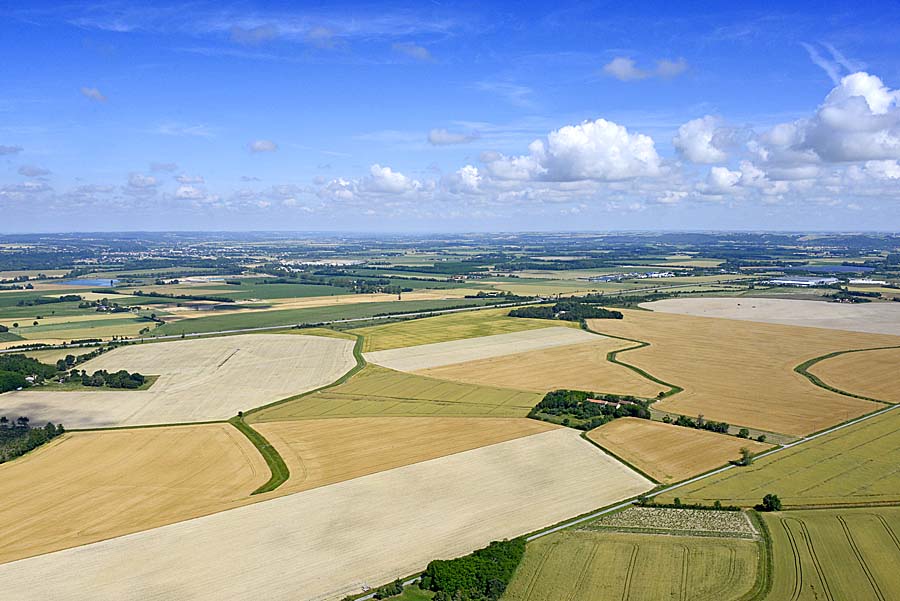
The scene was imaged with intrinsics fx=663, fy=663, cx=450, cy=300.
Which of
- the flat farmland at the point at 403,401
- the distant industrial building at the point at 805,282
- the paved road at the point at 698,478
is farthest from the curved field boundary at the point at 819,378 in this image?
the distant industrial building at the point at 805,282

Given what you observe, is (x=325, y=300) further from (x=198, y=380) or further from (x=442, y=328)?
(x=198, y=380)

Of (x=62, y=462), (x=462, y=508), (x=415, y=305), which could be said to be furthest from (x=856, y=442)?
(x=415, y=305)

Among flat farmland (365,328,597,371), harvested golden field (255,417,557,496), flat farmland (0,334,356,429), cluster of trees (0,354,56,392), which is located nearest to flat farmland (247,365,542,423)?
harvested golden field (255,417,557,496)

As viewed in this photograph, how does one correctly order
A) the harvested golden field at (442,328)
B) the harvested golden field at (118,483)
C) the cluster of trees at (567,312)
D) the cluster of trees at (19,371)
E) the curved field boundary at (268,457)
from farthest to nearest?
the cluster of trees at (567,312)
the harvested golden field at (442,328)
the cluster of trees at (19,371)
the curved field boundary at (268,457)
the harvested golden field at (118,483)

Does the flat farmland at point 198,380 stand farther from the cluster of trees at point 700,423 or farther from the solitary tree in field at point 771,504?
the solitary tree in field at point 771,504

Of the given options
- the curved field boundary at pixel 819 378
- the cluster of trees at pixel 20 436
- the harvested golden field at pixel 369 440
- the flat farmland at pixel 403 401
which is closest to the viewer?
the harvested golden field at pixel 369 440

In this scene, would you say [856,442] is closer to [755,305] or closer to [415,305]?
[755,305]

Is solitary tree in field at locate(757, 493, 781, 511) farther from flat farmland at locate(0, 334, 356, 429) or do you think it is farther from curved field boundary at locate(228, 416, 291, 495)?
flat farmland at locate(0, 334, 356, 429)
